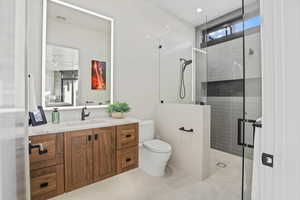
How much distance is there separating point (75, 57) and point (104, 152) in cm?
133

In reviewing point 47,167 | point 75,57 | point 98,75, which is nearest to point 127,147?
point 47,167

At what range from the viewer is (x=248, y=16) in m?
0.92

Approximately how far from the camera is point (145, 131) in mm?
2412

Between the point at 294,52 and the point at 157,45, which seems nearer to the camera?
the point at 294,52

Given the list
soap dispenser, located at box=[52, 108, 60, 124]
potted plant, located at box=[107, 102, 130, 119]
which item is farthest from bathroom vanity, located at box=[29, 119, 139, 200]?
potted plant, located at box=[107, 102, 130, 119]

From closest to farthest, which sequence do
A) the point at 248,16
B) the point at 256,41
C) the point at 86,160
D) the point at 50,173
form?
the point at 256,41, the point at 248,16, the point at 50,173, the point at 86,160

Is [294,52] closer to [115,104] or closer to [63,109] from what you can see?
[115,104]

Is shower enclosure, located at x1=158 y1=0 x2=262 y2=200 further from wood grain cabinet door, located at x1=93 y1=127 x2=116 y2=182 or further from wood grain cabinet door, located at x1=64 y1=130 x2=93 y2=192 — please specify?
wood grain cabinet door, located at x1=64 y1=130 x2=93 y2=192

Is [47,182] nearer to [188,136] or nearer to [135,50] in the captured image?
[188,136]

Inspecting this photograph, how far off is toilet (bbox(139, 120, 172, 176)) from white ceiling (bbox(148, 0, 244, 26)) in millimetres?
2262

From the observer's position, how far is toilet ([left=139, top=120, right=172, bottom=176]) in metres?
2.02

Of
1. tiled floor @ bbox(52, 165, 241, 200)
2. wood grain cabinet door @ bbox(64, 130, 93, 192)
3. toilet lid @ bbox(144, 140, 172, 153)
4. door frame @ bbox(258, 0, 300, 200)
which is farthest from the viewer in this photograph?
toilet lid @ bbox(144, 140, 172, 153)

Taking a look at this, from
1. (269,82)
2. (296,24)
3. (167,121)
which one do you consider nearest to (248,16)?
(296,24)

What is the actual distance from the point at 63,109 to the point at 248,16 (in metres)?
2.09
